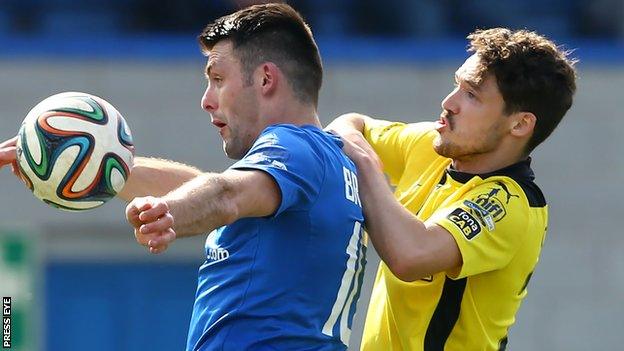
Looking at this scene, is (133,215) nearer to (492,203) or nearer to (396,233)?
(396,233)

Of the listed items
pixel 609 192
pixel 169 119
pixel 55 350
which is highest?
pixel 169 119

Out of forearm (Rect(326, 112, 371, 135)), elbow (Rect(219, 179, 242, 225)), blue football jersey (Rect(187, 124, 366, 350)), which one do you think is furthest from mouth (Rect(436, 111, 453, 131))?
elbow (Rect(219, 179, 242, 225))

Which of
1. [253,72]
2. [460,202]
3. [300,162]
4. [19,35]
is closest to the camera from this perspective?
[300,162]

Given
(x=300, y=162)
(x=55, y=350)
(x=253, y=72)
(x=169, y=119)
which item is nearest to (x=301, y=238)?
(x=300, y=162)

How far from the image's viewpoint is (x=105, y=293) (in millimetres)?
13086

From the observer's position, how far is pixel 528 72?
5.27 metres

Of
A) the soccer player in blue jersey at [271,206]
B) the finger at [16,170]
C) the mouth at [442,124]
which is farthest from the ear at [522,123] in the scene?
the finger at [16,170]

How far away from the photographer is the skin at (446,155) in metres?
4.96

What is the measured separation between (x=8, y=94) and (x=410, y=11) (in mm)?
4039

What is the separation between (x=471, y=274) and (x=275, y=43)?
3.77 feet

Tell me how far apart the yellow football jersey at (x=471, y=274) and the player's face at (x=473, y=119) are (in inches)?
5.7

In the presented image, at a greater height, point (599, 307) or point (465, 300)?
point (465, 300)

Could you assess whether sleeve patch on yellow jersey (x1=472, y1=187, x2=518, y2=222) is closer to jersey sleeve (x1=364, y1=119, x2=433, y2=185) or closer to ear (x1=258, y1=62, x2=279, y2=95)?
jersey sleeve (x1=364, y1=119, x2=433, y2=185)

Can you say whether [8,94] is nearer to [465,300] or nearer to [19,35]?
Answer: [19,35]
